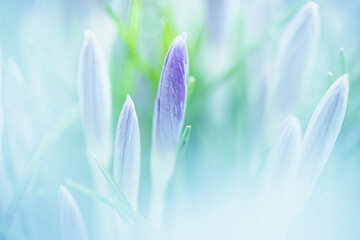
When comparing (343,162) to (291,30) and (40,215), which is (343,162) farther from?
(40,215)

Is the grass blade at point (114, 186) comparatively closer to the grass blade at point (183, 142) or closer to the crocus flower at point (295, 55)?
the grass blade at point (183, 142)

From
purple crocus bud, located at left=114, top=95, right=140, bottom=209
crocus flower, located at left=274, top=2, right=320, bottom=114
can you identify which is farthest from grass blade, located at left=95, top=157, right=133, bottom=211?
crocus flower, located at left=274, top=2, right=320, bottom=114

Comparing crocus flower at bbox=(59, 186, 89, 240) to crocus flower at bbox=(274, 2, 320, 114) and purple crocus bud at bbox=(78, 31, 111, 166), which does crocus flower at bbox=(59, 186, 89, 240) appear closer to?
purple crocus bud at bbox=(78, 31, 111, 166)

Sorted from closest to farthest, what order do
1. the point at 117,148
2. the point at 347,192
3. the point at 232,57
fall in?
1. the point at 117,148
2. the point at 347,192
3. the point at 232,57

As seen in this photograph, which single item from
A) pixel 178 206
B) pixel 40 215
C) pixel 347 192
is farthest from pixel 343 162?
pixel 40 215

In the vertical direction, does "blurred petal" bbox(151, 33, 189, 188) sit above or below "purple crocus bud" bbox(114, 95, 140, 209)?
above

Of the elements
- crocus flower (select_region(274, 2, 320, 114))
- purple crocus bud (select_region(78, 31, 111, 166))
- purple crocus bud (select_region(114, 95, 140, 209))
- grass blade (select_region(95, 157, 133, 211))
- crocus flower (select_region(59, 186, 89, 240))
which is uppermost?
crocus flower (select_region(274, 2, 320, 114))
